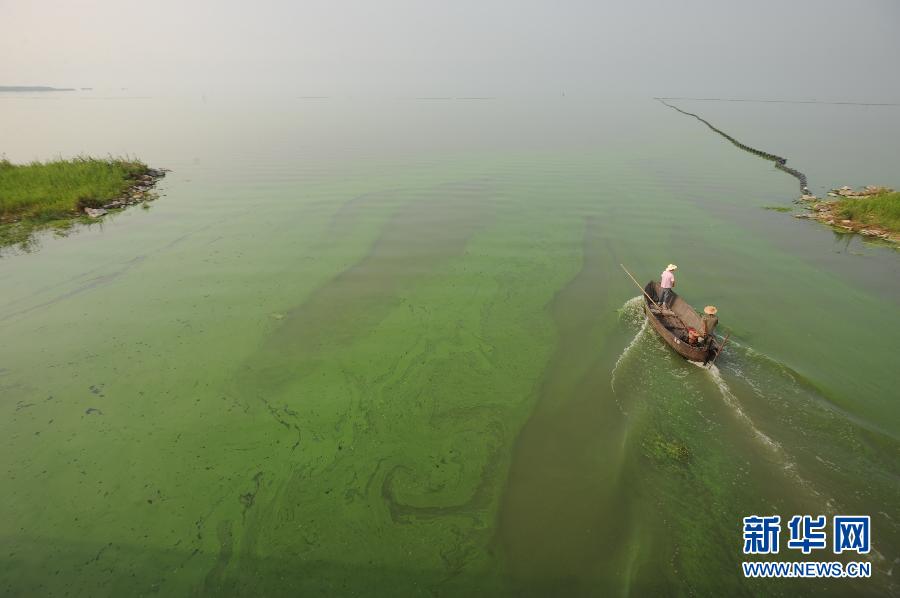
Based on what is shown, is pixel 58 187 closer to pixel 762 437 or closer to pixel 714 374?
pixel 714 374

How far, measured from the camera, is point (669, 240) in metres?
16.2

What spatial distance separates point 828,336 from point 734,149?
35.0m

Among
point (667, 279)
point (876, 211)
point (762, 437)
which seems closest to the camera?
point (762, 437)

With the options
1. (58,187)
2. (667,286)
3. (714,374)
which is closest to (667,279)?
(667,286)

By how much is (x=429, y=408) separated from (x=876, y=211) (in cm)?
2190

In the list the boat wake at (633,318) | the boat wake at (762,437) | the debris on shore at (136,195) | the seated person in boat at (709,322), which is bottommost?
the boat wake at (762,437)

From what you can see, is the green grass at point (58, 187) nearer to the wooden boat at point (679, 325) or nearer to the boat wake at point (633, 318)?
the boat wake at point (633, 318)

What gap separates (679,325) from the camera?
33.2 feet

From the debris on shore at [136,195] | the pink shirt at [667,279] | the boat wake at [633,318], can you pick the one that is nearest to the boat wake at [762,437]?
the boat wake at [633,318]

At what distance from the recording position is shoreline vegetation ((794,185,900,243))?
55.3ft

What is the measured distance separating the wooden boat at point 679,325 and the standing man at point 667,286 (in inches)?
6.8

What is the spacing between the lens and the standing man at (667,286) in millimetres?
10242

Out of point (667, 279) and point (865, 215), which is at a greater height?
point (667, 279)

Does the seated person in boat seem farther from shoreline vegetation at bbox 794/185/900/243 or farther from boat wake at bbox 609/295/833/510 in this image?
shoreline vegetation at bbox 794/185/900/243
